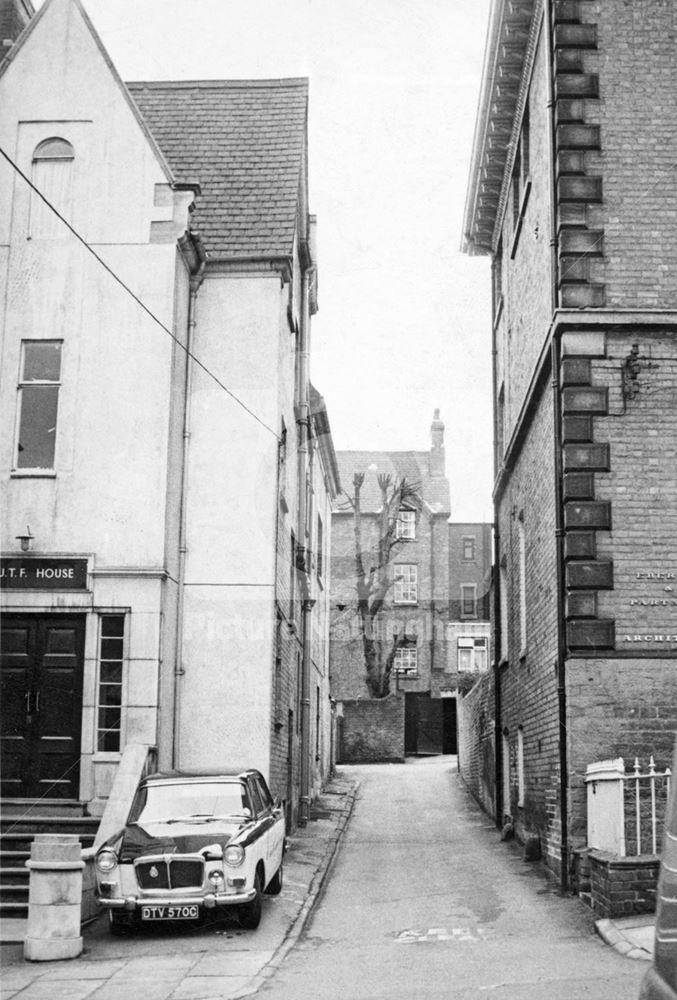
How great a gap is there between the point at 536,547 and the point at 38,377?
7.74 metres

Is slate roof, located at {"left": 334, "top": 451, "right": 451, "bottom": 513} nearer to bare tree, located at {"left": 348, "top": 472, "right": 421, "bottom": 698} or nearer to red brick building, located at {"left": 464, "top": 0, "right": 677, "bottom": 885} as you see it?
bare tree, located at {"left": 348, "top": 472, "right": 421, "bottom": 698}

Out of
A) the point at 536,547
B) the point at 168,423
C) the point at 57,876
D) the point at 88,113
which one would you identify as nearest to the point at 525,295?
the point at 536,547

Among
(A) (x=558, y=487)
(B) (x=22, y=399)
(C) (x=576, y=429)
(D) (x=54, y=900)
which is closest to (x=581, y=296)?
(C) (x=576, y=429)

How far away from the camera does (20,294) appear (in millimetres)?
17875

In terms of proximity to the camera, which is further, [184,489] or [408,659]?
[408,659]

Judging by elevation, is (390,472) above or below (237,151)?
above

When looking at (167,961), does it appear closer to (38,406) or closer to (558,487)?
(558,487)

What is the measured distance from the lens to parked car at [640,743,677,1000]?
375 centimetres

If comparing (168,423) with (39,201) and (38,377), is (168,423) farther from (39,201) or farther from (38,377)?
(39,201)

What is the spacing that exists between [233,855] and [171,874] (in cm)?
66

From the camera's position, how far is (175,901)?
40.0 ft

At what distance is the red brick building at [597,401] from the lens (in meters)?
14.2

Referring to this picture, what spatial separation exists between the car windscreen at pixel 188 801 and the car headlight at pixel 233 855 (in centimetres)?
A: 113

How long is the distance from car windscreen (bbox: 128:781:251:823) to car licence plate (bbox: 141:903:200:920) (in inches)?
53.2
